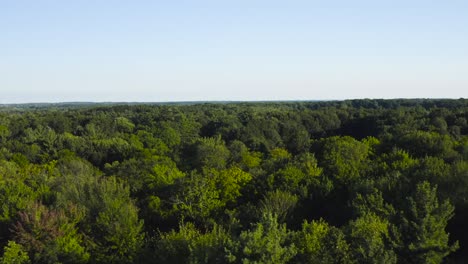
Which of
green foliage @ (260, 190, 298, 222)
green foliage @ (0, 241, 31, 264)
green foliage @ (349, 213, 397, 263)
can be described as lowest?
green foliage @ (0, 241, 31, 264)

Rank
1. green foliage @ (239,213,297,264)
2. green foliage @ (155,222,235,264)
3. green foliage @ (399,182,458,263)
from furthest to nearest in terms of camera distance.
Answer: green foliage @ (399,182,458,263)
green foliage @ (155,222,235,264)
green foliage @ (239,213,297,264)

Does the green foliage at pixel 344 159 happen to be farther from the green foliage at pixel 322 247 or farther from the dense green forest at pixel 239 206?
the green foliage at pixel 322 247

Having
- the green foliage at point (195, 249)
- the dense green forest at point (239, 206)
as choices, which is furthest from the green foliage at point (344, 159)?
the green foliage at point (195, 249)

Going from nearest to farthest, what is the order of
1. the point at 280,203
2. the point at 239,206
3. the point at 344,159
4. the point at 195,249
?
the point at 195,249 < the point at 280,203 < the point at 239,206 < the point at 344,159

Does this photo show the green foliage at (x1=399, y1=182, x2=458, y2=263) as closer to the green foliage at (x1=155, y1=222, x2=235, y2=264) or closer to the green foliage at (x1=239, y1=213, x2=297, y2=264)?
the green foliage at (x1=239, y1=213, x2=297, y2=264)

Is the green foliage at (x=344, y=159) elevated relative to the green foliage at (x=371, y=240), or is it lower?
elevated

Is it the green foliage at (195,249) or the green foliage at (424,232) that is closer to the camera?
the green foliage at (195,249)

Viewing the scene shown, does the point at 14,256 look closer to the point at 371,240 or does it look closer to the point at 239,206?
the point at 239,206

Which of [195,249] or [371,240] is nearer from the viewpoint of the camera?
[371,240]

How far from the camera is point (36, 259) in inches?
1233

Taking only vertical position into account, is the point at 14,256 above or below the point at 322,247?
below

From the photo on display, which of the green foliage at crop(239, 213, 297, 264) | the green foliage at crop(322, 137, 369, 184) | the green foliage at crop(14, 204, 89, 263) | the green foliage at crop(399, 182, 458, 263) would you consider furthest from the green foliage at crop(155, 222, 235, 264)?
the green foliage at crop(322, 137, 369, 184)

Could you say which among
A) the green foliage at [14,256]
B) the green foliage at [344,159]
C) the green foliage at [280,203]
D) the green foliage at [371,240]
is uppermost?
the green foliage at [344,159]

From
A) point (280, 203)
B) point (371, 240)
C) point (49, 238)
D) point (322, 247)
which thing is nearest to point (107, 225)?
point (49, 238)
